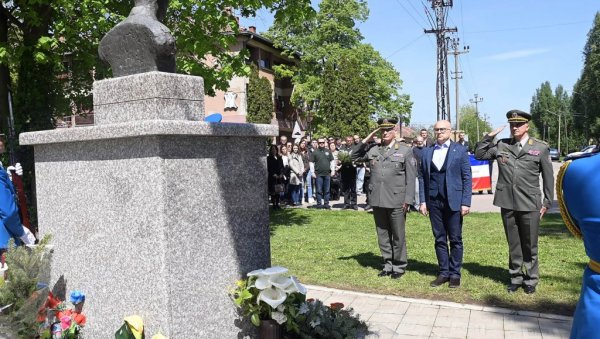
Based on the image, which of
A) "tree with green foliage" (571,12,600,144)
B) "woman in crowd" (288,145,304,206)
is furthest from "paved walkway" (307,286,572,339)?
"tree with green foliage" (571,12,600,144)

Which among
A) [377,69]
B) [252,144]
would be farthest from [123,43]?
[377,69]

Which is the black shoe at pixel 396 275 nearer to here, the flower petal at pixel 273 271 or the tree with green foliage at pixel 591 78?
the flower petal at pixel 273 271

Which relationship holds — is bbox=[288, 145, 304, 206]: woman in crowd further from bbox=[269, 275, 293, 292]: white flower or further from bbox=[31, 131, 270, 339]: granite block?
bbox=[269, 275, 293, 292]: white flower

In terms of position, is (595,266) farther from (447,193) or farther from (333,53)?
(333,53)

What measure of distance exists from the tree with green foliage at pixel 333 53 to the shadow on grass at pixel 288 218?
2778 centimetres

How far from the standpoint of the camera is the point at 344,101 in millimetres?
41875

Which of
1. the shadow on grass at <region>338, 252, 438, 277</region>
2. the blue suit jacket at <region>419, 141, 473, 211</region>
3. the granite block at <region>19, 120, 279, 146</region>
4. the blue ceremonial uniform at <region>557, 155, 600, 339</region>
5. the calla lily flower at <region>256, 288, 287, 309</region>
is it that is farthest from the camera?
the shadow on grass at <region>338, 252, 438, 277</region>

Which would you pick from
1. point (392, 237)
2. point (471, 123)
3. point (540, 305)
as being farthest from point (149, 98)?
point (471, 123)

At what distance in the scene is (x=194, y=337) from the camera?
336 centimetres

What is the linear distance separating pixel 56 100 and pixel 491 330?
A: 11.9 m

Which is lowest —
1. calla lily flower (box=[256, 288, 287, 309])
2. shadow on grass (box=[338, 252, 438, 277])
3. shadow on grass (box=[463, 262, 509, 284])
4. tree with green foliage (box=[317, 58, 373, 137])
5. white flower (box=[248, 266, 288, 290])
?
shadow on grass (box=[463, 262, 509, 284])

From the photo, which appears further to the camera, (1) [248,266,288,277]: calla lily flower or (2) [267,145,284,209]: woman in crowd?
(2) [267,145,284,209]: woman in crowd

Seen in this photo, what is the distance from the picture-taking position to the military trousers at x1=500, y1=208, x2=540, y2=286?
6.41 meters

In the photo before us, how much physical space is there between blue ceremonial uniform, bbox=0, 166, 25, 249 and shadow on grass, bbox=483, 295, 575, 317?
15.6ft
